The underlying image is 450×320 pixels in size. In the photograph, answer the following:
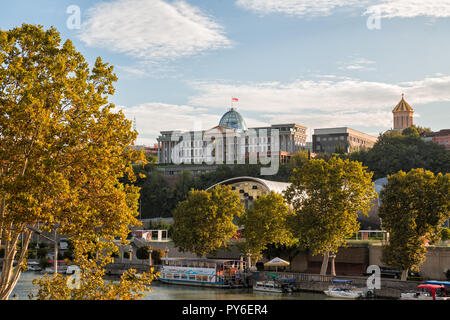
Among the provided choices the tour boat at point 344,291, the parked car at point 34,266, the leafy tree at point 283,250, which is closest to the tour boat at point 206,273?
the leafy tree at point 283,250

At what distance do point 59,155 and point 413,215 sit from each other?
1623 inches

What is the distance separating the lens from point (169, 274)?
69375mm

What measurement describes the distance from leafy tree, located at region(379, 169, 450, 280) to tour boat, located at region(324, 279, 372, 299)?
A: 403 cm

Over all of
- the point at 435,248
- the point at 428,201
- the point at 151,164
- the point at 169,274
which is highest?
the point at 151,164

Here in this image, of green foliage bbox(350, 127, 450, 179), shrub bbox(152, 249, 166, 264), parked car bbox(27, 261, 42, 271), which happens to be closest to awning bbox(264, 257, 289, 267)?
shrub bbox(152, 249, 166, 264)

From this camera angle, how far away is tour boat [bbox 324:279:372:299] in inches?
2074

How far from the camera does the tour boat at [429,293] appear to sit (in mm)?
46875

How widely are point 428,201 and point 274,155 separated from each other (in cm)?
10190

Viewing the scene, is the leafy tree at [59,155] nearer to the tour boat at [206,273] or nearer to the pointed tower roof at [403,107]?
the tour boat at [206,273]

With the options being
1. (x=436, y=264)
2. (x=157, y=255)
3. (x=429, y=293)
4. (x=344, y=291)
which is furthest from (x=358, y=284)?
(x=157, y=255)

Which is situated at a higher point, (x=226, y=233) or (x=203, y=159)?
(x=203, y=159)

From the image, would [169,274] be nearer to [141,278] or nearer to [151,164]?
[141,278]

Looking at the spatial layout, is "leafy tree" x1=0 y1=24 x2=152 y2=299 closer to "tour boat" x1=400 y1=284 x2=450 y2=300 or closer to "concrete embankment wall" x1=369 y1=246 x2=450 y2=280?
"tour boat" x1=400 y1=284 x2=450 y2=300
